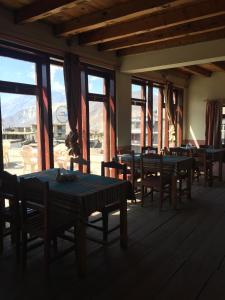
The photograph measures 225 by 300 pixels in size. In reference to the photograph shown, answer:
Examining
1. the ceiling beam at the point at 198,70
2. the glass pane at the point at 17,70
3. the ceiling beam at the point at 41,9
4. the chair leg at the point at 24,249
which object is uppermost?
the ceiling beam at the point at 198,70

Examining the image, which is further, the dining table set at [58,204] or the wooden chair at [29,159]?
the wooden chair at [29,159]

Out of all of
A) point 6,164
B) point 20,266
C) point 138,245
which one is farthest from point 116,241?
point 6,164

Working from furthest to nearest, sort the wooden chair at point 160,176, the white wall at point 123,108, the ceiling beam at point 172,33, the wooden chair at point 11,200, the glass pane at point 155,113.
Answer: the glass pane at point 155,113
the white wall at point 123,108
the wooden chair at point 160,176
the ceiling beam at point 172,33
the wooden chair at point 11,200

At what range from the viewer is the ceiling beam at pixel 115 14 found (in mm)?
3086

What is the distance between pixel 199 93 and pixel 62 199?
6.67 m

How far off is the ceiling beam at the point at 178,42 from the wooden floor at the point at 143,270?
3.05m

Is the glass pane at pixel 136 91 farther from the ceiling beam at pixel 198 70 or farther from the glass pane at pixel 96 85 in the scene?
the ceiling beam at pixel 198 70

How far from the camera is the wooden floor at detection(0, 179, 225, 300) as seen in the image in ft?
7.11

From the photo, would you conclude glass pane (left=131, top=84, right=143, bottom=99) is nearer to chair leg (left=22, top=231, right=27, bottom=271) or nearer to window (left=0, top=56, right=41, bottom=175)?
window (left=0, top=56, right=41, bottom=175)

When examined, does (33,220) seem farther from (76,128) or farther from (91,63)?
(91,63)

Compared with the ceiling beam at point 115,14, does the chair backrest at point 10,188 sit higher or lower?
lower

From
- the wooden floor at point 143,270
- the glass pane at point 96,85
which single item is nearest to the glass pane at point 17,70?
the glass pane at point 96,85

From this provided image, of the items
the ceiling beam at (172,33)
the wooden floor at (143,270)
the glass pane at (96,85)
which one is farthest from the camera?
the glass pane at (96,85)

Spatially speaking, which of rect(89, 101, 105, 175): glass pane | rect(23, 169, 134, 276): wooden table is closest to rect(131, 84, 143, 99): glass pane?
rect(89, 101, 105, 175): glass pane
